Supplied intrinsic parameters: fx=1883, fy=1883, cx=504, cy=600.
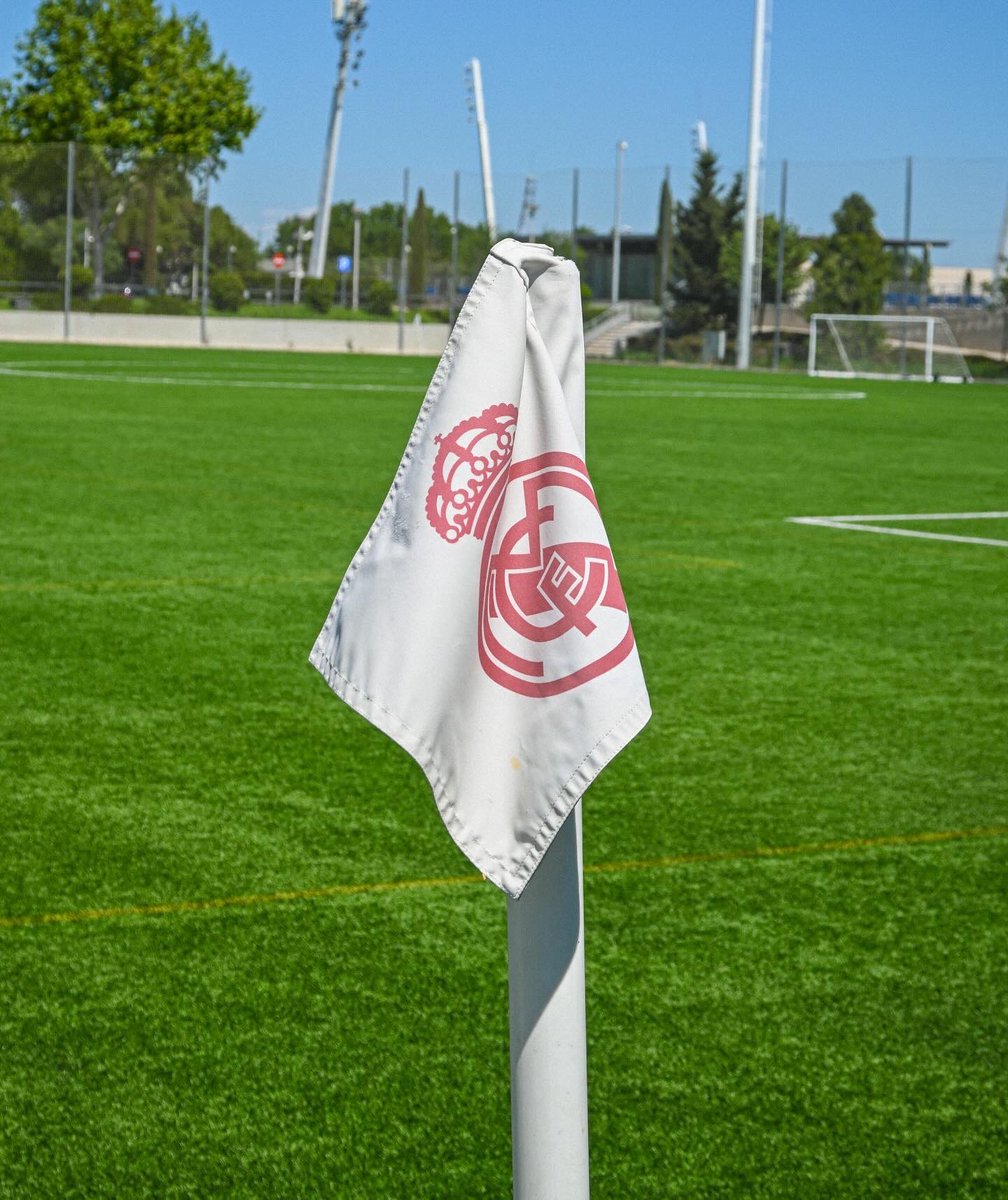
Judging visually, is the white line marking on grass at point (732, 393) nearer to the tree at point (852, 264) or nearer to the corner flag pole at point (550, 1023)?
the tree at point (852, 264)

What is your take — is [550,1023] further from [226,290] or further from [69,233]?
[226,290]

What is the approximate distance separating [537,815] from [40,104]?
5943 cm

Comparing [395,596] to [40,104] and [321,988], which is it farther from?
[40,104]

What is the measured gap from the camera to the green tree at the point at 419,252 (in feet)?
153

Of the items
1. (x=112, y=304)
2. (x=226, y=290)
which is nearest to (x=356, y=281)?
(x=226, y=290)

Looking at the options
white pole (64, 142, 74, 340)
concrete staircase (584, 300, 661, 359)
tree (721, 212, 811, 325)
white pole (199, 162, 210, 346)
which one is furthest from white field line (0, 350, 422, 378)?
concrete staircase (584, 300, 661, 359)

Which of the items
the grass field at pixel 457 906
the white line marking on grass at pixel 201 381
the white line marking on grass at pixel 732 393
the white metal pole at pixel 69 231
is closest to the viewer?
the grass field at pixel 457 906

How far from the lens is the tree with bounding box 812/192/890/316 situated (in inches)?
1679

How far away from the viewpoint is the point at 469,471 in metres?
1.73

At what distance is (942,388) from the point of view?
33.9 meters

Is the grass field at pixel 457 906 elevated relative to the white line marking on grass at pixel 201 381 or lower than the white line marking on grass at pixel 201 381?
lower

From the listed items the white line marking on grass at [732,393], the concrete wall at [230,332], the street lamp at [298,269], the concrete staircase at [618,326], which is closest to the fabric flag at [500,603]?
the white line marking on grass at [732,393]

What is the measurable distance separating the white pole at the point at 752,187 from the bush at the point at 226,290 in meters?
11.2

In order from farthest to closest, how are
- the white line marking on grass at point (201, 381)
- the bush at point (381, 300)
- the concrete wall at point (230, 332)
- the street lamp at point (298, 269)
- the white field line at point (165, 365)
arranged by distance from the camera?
the bush at point (381, 300) → the street lamp at point (298, 269) → the concrete wall at point (230, 332) → the white field line at point (165, 365) → the white line marking on grass at point (201, 381)
